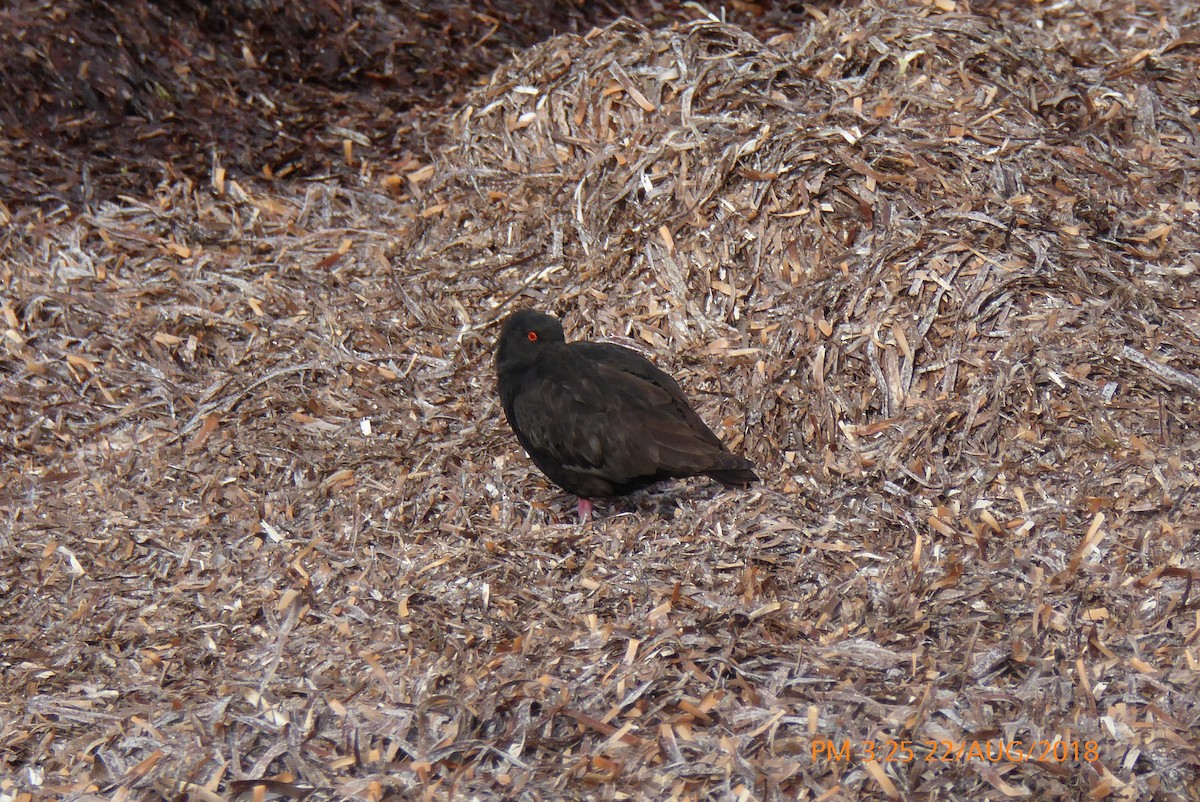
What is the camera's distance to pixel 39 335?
703 cm

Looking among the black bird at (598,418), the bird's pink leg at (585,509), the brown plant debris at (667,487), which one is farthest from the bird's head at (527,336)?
the bird's pink leg at (585,509)

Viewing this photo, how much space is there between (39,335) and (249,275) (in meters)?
1.26

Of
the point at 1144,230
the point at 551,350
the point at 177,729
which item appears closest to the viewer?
the point at 177,729

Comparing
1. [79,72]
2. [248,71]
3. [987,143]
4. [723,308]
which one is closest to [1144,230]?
[987,143]

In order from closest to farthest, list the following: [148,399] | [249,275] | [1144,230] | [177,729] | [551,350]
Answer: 1. [177,729]
2. [551,350]
3. [1144,230]
4. [148,399]
5. [249,275]

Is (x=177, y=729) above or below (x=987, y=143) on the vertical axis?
below

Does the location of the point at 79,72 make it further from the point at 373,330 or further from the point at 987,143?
the point at 987,143

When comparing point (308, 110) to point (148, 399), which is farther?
point (308, 110)

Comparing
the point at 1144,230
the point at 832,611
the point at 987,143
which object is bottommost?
the point at 832,611
